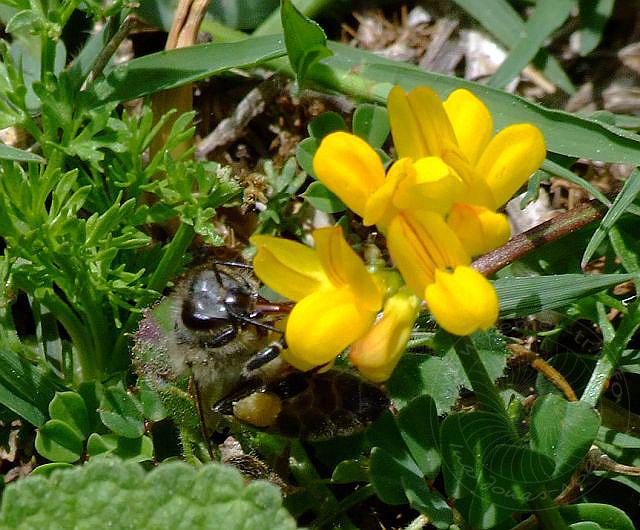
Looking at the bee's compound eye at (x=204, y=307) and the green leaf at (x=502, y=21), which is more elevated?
the green leaf at (x=502, y=21)

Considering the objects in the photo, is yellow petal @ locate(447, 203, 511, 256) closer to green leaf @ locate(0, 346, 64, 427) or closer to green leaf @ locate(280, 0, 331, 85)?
green leaf @ locate(280, 0, 331, 85)

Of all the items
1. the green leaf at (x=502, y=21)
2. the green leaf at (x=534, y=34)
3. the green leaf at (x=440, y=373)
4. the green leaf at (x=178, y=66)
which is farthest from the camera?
the green leaf at (x=502, y=21)

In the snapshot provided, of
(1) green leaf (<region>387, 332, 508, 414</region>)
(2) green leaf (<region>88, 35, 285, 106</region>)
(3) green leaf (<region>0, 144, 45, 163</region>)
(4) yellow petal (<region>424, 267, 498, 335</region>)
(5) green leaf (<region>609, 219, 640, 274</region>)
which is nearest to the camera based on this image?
(4) yellow petal (<region>424, 267, 498, 335</region>)

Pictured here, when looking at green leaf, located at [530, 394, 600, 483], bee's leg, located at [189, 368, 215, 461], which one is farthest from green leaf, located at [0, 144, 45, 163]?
green leaf, located at [530, 394, 600, 483]

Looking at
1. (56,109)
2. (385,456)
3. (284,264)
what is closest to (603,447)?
(385,456)

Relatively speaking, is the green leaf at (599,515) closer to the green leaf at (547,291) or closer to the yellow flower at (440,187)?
the green leaf at (547,291)

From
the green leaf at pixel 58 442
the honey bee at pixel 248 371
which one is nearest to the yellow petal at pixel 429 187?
the honey bee at pixel 248 371
